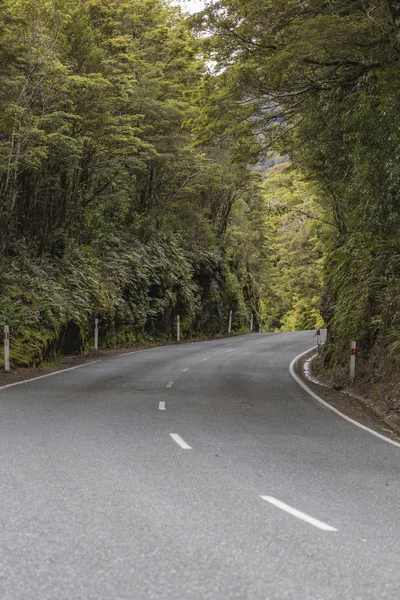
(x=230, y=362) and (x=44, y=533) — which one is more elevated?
(x=44, y=533)

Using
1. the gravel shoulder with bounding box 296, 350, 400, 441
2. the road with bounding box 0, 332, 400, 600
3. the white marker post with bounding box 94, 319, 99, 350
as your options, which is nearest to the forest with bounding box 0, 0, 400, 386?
the white marker post with bounding box 94, 319, 99, 350

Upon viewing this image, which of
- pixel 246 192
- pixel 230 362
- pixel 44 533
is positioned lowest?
pixel 230 362

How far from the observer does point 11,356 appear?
62.7 feet

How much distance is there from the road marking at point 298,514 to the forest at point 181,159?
830 cm

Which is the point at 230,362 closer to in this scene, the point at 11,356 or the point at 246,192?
the point at 11,356

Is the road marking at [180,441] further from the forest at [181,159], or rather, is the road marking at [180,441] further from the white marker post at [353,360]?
the white marker post at [353,360]

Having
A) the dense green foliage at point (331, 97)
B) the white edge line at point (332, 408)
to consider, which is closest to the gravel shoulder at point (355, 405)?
the white edge line at point (332, 408)

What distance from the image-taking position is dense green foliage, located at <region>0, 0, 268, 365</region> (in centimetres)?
1997

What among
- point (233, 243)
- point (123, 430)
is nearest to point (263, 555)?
point (123, 430)

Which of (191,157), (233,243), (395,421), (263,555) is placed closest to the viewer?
(263,555)

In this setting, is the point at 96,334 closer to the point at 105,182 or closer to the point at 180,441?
the point at 105,182

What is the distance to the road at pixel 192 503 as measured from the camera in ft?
13.3

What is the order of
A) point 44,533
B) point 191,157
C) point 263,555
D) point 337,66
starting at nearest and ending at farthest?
point 263,555, point 44,533, point 337,66, point 191,157

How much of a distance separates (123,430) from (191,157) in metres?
26.2
